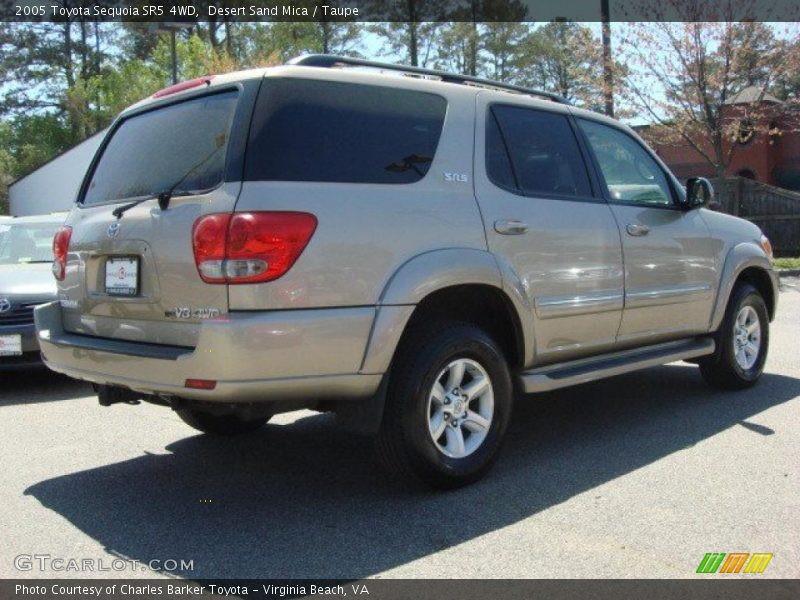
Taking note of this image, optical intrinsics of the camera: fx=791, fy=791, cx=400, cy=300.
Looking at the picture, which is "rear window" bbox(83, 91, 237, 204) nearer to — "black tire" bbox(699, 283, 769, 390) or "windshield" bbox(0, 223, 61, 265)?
"windshield" bbox(0, 223, 61, 265)

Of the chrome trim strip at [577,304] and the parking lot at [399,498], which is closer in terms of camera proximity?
the parking lot at [399,498]

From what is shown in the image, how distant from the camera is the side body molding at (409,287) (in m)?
3.54

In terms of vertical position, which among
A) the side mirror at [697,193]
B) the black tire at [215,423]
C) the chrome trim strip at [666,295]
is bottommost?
the black tire at [215,423]

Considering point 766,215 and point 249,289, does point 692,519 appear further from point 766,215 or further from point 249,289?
point 766,215

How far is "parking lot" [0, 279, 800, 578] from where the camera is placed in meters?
3.23

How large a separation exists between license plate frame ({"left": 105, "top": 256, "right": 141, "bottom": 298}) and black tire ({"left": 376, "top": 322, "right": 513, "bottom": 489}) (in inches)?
50.0

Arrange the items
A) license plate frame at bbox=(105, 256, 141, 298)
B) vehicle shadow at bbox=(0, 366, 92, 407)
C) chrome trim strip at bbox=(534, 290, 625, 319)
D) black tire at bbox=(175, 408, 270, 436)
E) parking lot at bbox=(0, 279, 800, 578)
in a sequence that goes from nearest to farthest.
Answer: parking lot at bbox=(0, 279, 800, 578) < license plate frame at bbox=(105, 256, 141, 298) < chrome trim strip at bbox=(534, 290, 625, 319) < black tire at bbox=(175, 408, 270, 436) < vehicle shadow at bbox=(0, 366, 92, 407)

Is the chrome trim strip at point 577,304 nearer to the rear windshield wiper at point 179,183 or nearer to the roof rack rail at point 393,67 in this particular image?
the roof rack rail at point 393,67

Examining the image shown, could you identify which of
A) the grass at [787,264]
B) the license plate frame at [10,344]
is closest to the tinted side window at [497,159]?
the license plate frame at [10,344]

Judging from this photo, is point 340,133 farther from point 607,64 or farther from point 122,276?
point 607,64

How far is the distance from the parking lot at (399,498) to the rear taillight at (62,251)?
1137 mm

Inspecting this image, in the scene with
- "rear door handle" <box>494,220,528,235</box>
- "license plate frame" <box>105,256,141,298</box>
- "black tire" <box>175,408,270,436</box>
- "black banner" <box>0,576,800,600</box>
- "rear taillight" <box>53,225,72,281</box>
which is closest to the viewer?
"black banner" <box>0,576,800,600</box>

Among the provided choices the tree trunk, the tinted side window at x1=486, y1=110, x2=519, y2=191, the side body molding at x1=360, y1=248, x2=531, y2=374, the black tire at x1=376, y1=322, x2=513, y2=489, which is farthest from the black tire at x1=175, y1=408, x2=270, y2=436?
the tree trunk

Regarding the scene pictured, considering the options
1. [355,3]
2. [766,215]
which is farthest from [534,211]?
[355,3]
